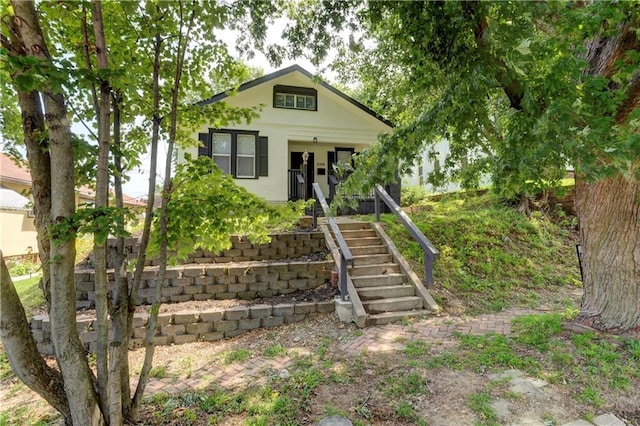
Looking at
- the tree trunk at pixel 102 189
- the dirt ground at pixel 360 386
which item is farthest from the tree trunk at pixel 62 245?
the dirt ground at pixel 360 386

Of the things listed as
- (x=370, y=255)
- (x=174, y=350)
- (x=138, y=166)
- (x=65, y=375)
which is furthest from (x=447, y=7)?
(x=174, y=350)

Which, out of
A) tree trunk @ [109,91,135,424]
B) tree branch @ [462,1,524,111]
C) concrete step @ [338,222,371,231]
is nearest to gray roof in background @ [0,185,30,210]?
concrete step @ [338,222,371,231]

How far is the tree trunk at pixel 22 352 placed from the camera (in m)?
2.02

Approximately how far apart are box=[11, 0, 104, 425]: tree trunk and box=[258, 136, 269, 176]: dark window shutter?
9.30 meters

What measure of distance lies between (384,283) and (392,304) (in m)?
0.58

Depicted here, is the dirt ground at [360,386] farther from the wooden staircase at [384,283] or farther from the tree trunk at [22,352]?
the tree trunk at [22,352]

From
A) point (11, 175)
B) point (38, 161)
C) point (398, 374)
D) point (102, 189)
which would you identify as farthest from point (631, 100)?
point (11, 175)

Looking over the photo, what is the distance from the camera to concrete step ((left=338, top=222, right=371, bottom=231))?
7.66 meters

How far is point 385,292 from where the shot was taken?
5.65 meters

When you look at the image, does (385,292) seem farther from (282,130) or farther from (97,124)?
(282,130)

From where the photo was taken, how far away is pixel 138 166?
289cm

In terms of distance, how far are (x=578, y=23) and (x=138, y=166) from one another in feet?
12.4

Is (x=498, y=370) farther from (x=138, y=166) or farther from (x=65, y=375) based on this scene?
(x=138, y=166)

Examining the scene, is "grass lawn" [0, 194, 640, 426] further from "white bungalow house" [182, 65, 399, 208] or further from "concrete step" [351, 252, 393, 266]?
"white bungalow house" [182, 65, 399, 208]
